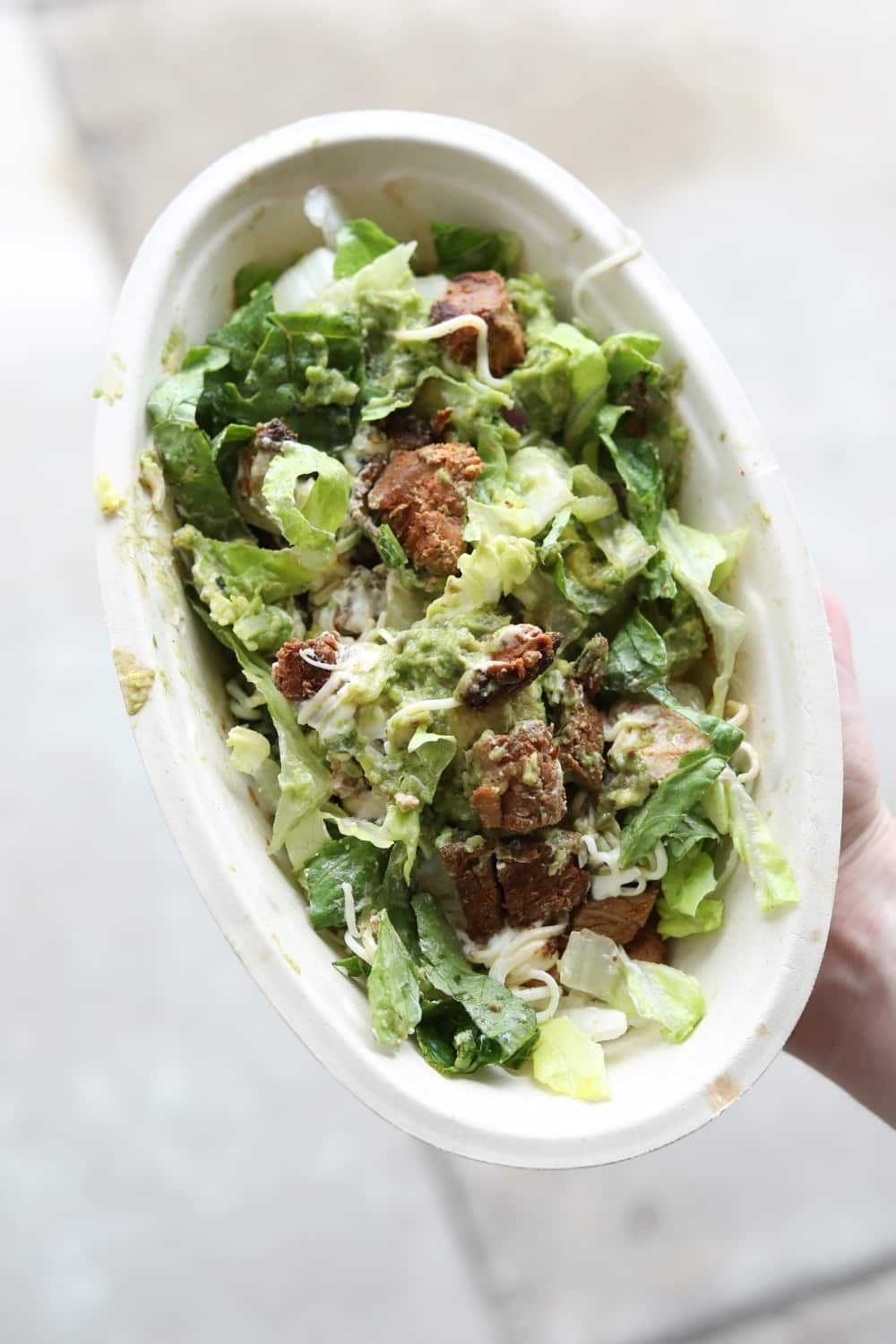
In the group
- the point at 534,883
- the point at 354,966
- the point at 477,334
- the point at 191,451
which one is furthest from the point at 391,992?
the point at 477,334

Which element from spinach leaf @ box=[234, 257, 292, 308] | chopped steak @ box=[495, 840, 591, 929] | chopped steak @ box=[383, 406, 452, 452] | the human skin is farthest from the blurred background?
chopped steak @ box=[383, 406, 452, 452]

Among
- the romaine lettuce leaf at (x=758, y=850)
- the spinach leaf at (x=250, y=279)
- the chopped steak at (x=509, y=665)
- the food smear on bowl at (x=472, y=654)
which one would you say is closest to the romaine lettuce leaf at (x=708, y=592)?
the food smear on bowl at (x=472, y=654)

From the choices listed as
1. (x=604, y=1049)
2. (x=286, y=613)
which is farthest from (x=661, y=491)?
(x=604, y=1049)

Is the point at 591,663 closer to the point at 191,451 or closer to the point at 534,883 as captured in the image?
the point at 534,883

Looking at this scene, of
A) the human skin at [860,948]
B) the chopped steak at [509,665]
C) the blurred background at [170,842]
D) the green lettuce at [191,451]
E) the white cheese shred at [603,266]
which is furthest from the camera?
the blurred background at [170,842]

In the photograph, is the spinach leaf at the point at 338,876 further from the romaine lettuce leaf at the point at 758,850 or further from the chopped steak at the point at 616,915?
→ the romaine lettuce leaf at the point at 758,850

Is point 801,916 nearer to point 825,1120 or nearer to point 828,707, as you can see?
point 828,707

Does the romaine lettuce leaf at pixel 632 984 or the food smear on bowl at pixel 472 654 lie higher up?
the food smear on bowl at pixel 472 654
